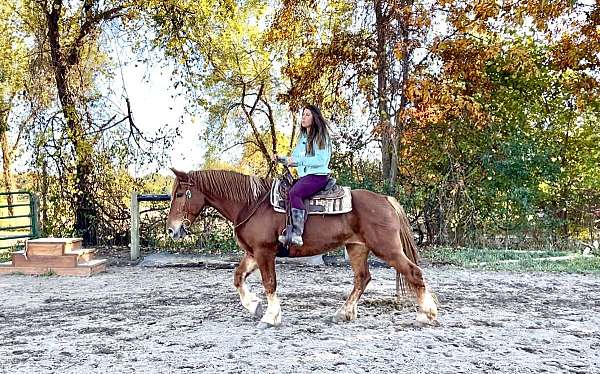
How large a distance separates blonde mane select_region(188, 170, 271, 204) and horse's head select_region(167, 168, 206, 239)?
0.06 meters

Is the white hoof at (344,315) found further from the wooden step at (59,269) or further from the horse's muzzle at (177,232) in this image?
the wooden step at (59,269)

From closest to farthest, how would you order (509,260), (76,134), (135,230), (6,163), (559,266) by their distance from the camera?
1. (559,266)
2. (509,260)
3. (135,230)
4. (76,134)
5. (6,163)

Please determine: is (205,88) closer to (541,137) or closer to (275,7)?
(275,7)

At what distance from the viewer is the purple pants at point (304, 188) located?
457 cm

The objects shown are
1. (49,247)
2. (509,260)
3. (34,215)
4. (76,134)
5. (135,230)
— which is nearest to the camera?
(49,247)

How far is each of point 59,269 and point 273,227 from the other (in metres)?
4.52

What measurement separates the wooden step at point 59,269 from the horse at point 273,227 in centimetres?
359

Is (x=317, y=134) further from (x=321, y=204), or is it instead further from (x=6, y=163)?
(x=6, y=163)

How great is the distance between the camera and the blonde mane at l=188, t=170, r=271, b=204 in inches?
187

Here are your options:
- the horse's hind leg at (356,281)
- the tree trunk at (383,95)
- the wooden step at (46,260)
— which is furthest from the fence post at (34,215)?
the horse's hind leg at (356,281)

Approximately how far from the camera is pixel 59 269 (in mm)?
7824

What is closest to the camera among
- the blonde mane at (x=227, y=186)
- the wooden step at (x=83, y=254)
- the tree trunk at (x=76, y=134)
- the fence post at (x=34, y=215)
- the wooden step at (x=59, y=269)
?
the blonde mane at (x=227, y=186)

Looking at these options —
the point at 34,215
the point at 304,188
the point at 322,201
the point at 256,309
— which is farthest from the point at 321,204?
the point at 34,215

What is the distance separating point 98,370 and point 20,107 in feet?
27.8
